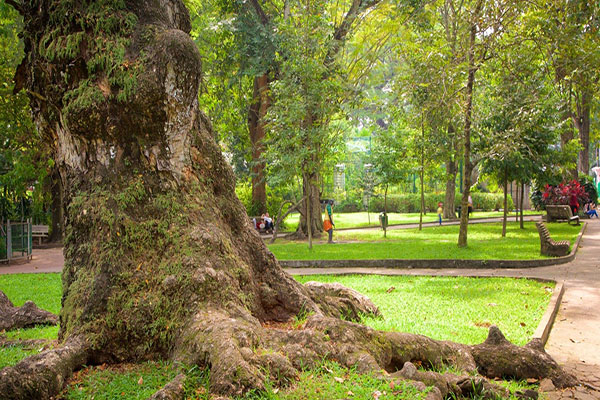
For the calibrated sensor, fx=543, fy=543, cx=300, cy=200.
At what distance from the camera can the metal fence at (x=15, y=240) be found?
61.6 ft

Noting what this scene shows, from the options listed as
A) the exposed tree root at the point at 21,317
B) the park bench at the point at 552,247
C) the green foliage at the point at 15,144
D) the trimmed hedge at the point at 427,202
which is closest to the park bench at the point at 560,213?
the park bench at the point at 552,247

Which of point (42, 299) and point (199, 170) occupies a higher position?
point (199, 170)

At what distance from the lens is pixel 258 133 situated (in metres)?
30.2

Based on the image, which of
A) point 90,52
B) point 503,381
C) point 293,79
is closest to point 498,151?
point 293,79

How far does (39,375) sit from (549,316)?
22.2 feet

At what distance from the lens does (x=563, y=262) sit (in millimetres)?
14492

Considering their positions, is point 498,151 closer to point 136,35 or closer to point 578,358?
point 578,358

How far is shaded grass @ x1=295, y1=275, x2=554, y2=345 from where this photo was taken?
700cm

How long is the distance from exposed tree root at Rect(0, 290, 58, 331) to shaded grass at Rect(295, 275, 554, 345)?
458cm

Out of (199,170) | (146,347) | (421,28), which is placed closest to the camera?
(146,347)

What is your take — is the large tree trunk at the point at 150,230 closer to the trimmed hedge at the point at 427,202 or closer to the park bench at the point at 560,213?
the park bench at the point at 560,213

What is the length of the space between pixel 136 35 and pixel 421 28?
1902cm

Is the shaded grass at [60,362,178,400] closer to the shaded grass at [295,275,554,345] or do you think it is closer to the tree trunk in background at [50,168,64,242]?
the shaded grass at [295,275,554,345]

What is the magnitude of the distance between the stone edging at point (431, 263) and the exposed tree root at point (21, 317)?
28.4 feet
